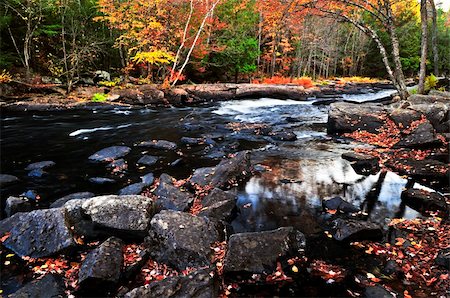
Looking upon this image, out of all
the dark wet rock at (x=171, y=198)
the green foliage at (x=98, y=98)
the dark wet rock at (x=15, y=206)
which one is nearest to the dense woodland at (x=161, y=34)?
the green foliage at (x=98, y=98)

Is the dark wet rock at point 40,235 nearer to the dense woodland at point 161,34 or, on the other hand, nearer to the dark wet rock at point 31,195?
the dark wet rock at point 31,195

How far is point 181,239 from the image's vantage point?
14.2 feet

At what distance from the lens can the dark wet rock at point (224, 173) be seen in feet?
22.4

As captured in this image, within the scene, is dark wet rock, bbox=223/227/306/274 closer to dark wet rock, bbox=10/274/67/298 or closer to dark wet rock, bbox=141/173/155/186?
dark wet rock, bbox=10/274/67/298

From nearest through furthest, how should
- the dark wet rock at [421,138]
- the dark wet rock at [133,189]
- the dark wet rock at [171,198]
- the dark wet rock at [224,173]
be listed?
the dark wet rock at [171,198]
the dark wet rock at [133,189]
the dark wet rock at [224,173]
the dark wet rock at [421,138]

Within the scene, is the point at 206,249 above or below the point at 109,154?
below

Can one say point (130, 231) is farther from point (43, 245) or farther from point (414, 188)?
point (414, 188)

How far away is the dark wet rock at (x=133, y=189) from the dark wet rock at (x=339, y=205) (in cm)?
376

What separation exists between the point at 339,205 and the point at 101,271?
4135mm

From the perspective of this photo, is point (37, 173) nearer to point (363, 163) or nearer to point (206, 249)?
point (206, 249)

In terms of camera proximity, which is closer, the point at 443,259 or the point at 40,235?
the point at 443,259

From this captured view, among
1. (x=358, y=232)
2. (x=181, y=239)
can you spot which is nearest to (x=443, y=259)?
(x=358, y=232)

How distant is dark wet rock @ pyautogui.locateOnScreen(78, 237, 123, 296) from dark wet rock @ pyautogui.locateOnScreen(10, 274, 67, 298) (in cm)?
27

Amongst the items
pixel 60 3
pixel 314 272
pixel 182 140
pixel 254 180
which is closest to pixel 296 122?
pixel 182 140
